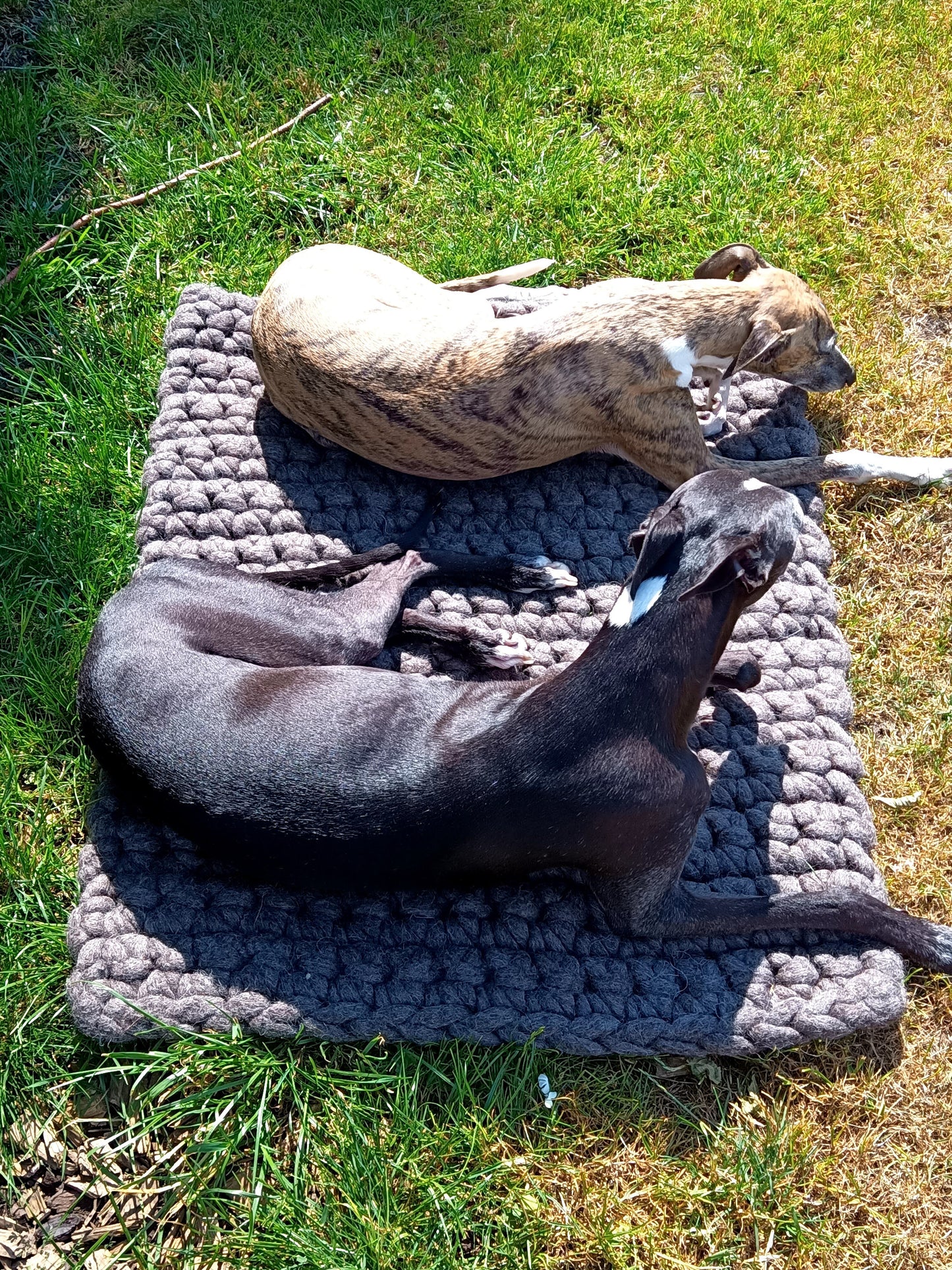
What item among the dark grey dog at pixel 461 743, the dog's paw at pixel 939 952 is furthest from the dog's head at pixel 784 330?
the dog's paw at pixel 939 952

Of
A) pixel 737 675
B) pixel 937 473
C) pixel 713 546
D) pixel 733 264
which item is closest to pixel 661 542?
pixel 713 546

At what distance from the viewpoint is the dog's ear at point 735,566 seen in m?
3.05

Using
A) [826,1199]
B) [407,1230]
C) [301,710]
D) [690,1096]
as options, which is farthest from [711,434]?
[407,1230]

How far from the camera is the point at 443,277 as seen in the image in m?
4.82

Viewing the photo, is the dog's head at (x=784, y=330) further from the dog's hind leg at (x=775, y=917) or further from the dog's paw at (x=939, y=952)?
the dog's paw at (x=939, y=952)

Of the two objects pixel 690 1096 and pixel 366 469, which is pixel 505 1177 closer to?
pixel 690 1096

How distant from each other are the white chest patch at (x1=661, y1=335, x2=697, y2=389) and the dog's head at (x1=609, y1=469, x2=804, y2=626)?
2.89 feet

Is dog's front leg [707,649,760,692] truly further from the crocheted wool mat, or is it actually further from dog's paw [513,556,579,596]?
dog's paw [513,556,579,596]

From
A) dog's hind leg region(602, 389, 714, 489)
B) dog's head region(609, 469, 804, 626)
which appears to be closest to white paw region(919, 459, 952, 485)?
dog's hind leg region(602, 389, 714, 489)

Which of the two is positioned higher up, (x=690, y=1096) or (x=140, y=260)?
(x=140, y=260)

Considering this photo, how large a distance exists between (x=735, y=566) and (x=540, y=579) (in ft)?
3.37

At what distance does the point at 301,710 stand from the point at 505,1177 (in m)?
1.60

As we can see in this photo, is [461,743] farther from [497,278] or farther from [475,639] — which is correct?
[497,278]

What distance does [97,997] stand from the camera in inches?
128
